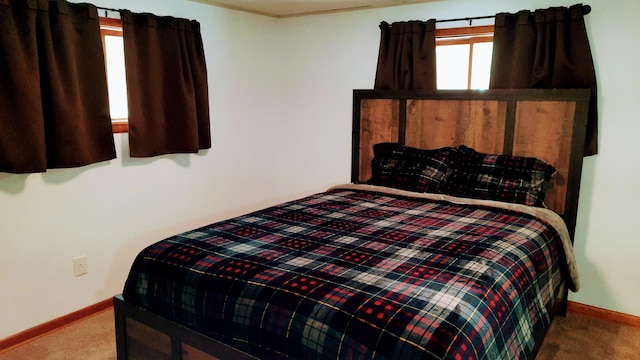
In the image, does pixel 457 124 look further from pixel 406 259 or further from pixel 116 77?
pixel 116 77

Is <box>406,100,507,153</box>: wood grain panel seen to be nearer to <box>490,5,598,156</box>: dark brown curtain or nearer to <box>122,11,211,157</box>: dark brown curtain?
<box>490,5,598,156</box>: dark brown curtain

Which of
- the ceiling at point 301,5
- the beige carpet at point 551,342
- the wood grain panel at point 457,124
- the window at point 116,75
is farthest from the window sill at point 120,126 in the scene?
the wood grain panel at point 457,124

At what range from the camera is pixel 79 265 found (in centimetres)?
287

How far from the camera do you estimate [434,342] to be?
1340 millimetres

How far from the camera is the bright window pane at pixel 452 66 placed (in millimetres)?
3311

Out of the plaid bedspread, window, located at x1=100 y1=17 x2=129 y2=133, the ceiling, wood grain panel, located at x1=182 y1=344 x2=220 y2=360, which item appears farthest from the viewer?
the ceiling

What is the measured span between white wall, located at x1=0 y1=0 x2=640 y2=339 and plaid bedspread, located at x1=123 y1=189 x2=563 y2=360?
758mm

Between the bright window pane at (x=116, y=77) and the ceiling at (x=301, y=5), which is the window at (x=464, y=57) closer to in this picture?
the ceiling at (x=301, y=5)

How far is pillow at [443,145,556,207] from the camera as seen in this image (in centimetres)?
273

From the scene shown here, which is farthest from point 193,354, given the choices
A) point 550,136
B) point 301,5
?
point 301,5

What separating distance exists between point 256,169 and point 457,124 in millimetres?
1755

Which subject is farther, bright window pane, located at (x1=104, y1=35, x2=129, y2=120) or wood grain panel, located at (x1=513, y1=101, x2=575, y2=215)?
bright window pane, located at (x1=104, y1=35, x2=129, y2=120)

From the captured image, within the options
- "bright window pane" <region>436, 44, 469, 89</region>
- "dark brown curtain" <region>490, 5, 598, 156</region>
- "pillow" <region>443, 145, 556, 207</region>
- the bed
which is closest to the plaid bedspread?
the bed

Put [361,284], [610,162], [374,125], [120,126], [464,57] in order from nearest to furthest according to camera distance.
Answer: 1. [361,284]
2. [610,162]
3. [120,126]
4. [464,57]
5. [374,125]
